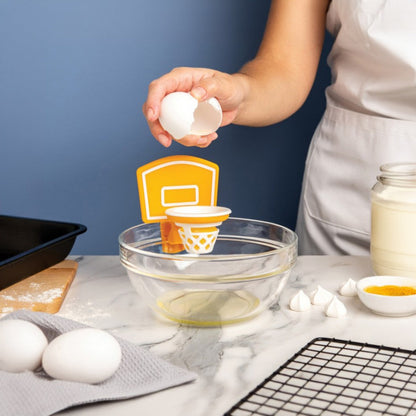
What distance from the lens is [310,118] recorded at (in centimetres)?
187

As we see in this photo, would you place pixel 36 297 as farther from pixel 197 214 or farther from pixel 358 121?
pixel 358 121

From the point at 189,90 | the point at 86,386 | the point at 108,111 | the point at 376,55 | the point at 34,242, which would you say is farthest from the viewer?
the point at 108,111

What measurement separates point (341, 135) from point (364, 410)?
931mm

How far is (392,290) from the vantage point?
3.34 ft

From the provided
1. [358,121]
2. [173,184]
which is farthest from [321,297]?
[358,121]

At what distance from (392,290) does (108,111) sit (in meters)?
1.04

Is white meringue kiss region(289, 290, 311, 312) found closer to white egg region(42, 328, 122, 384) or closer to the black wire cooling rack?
the black wire cooling rack

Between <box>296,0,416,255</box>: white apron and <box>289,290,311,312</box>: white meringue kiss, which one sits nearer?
<box>289,290,311,312</box>: white meringue kiss

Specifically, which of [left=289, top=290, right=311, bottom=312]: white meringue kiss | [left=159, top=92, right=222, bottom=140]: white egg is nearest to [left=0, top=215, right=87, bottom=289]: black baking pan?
[left=159, top=92, right=222, bottom=140]: white egg

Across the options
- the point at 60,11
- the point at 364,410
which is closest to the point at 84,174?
the point at 60,11

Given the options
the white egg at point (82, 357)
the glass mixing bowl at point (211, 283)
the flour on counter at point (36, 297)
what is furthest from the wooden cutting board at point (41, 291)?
the white egg at point (82, 357)

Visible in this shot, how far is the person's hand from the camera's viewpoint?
107 centimetres

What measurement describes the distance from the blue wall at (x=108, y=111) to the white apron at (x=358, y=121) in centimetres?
28

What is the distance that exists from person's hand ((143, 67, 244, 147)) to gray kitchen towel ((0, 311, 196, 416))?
399 millimetres
